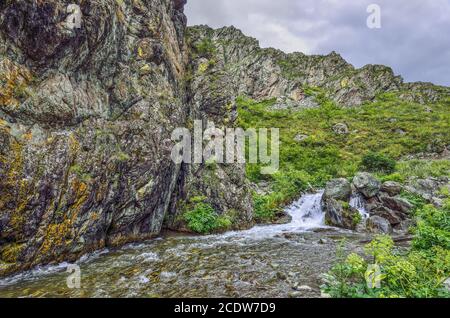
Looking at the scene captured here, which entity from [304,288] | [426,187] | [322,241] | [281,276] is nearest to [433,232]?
[304,288]

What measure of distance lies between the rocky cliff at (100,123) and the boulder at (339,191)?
7.03 m

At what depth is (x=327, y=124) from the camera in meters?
51.6

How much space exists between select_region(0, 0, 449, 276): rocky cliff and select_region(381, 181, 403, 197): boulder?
11063 mm

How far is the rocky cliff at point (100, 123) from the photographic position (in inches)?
328

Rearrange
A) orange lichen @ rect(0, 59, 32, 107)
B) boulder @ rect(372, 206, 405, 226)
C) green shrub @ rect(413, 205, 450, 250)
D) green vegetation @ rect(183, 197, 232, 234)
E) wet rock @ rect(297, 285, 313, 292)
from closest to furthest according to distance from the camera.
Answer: wet rock @ rect(297, 285, 313, 292) < green shrub @ rect(413, 205, 450, 250) < orange lichen @ rect(0, 59, 32, 107) < green vegetation @ rect(183, 197, 232, 234) < boulder @ rect(372, 206, 405, 226)

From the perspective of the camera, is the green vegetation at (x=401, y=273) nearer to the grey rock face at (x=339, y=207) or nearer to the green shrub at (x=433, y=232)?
the green shrub at (x=433, y=232)

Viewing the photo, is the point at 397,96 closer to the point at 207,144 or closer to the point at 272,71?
the point at 272,71

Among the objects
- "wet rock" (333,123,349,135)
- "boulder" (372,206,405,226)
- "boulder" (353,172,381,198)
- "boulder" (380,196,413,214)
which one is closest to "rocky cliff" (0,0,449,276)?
"boulder" (372,206,405,226)

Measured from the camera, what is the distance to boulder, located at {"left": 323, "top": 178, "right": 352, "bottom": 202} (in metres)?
20.5

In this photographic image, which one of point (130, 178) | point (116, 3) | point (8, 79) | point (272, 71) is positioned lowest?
point (130, 178)

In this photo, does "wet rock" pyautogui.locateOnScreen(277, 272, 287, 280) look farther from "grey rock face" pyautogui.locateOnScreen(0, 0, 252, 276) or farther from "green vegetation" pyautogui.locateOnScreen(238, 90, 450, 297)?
"grey rock face" pyautogui.locateOnScreen(0, 0, 252, 276)
